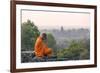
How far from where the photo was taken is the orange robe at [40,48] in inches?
69.1

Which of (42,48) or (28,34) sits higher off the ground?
(28,34)

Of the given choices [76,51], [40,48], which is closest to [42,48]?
[40,48]

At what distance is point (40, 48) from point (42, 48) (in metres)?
0.02

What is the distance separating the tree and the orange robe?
4 centimetres

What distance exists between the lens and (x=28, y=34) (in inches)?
68.2

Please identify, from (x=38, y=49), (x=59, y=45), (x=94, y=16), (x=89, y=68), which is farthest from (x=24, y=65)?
(x=94, y=16)

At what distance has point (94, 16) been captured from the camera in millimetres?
1924

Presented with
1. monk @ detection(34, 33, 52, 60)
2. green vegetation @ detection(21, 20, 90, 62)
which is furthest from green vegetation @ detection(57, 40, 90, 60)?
monk @ detection(34, 33, 52, 60)

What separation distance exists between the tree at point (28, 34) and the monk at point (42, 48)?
4 cm

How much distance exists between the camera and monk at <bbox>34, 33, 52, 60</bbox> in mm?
1756

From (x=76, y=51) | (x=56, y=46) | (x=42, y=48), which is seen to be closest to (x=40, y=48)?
(x=42, y=48)

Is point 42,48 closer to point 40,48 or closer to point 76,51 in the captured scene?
point 40,48

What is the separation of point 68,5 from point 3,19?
61cm

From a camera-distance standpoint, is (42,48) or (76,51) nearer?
(42,48)
